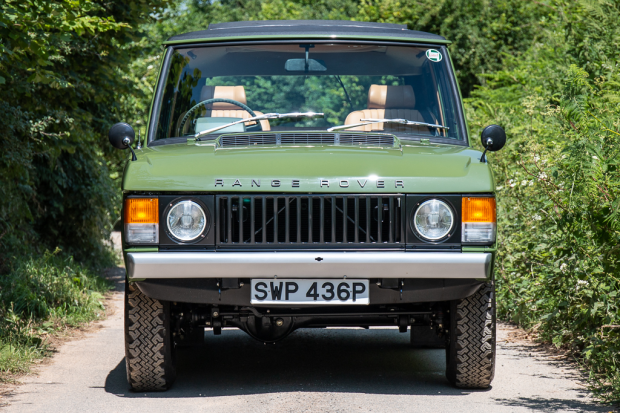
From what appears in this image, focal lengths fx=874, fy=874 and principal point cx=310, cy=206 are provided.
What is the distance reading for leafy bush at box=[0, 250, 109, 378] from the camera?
6484mm

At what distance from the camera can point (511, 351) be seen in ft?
22.2

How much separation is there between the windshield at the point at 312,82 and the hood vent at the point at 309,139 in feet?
1.70

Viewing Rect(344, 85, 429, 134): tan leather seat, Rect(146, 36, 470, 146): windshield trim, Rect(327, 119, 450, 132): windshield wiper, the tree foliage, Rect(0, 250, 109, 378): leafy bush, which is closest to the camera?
Rect(327, 119, 450, 132): windshield wiper

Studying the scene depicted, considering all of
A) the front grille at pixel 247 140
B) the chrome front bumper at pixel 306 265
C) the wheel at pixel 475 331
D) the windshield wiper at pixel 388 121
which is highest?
the windshield wiper at pixel 388 121

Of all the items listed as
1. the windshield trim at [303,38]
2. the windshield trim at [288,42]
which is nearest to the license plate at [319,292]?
the windshield trim at [288,42]

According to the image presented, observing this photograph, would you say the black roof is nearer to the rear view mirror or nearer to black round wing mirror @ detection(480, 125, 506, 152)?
the rear view mirror

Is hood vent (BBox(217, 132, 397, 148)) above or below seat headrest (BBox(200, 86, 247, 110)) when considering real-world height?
below

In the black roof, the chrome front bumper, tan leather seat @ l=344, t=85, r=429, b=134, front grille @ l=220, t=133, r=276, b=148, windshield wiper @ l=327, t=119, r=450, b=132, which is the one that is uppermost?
the black roof

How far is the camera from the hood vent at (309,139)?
5312mm

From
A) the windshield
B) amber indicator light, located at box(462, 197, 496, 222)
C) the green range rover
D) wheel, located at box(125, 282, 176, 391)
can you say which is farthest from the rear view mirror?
wheel, located at box(125, 282, 176, 391)

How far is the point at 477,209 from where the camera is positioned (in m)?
4.75

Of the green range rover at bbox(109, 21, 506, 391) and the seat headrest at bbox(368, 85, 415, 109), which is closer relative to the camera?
the green range rover at bbox(109, 21, 506, 391)

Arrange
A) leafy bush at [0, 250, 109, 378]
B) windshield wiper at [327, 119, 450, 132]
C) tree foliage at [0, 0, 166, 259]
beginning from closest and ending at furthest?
windshield wiper at [327, 119, 450, 132]
leafy bush at [0, 250, 109, 378]
tree foliage at [0, 0, 166, 259]

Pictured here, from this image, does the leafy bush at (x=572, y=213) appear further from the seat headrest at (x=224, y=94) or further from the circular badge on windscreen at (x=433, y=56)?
the seat headrest at (x=224, y=94)
